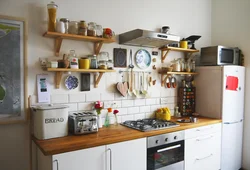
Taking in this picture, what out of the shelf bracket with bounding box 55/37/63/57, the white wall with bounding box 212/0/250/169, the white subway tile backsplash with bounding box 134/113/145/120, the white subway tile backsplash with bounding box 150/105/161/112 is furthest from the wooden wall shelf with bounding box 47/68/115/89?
the white wall with bounding box 212/0/250/169

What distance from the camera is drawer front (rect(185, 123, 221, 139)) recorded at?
2.49m

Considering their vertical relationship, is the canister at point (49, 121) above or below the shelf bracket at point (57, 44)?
below

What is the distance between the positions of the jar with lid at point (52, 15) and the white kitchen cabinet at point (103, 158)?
1.19 metres

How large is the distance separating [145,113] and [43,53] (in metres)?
1.50

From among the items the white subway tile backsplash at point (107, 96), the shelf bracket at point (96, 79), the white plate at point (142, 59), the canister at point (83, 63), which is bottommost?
the white subway tile backsplash at point (107, 96)

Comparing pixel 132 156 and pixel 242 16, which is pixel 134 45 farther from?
pixel 242 16

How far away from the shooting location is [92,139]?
6.17 ft

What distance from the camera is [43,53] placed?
6.98 ft

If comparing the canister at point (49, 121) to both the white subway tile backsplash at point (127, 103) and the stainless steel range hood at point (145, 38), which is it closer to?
the white subway tile backsplash at point (127, 103)

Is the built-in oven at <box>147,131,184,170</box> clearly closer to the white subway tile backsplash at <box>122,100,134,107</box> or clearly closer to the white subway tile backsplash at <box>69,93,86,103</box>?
the white subway tile backsplash at <box>122,100,134,107</box>

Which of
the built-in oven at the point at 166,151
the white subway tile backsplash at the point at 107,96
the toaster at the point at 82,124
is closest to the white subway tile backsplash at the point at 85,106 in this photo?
the white subway tile backsplash at the point at 107,96

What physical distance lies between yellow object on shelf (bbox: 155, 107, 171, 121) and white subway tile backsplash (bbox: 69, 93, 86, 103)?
1080mm

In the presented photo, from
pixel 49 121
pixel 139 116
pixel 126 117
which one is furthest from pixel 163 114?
pixel 49 121

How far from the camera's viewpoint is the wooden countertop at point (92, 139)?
5.46 ft
